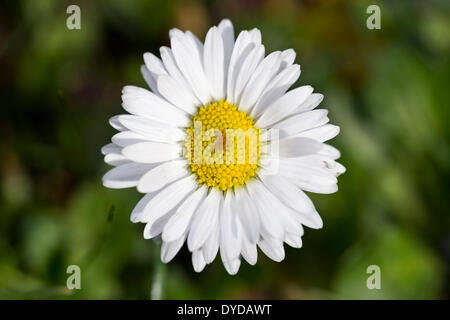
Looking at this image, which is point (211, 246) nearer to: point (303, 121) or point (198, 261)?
point (198, 261)

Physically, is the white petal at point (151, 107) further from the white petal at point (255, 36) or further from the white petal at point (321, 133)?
the white petal at point (321, 133)

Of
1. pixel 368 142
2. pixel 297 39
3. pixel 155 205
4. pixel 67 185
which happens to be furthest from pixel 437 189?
pixel 67 185

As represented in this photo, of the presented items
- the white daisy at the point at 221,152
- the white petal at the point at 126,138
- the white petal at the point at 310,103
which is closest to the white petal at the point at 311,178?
the white daisy at the point at 221,152

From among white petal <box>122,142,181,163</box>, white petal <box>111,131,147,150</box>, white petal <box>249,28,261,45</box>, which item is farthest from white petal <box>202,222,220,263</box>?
white petal <box>249,28,261,45</box>

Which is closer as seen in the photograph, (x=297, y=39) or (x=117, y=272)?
(x=117, y=272)

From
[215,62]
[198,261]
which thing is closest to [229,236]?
[198,261]
